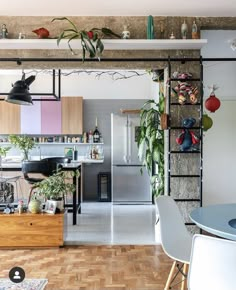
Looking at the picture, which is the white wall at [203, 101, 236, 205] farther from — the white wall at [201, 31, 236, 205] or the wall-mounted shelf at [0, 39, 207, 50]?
the wall-mounted shelf at [0, 39, 207, 50]

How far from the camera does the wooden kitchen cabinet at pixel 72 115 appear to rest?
302 inches

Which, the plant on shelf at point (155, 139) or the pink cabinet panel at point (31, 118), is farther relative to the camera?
the pink cabinet panel at point (31, 118)

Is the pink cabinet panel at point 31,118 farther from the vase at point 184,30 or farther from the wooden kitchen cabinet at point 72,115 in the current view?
the vase at point 184,30

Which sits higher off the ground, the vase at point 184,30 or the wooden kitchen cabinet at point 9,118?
the vase at point 184,30

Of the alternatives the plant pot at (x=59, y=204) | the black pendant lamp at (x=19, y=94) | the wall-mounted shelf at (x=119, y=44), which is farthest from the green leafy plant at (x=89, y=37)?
the plant pot at (x=59, y=204)

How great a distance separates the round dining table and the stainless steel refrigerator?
4.62 m

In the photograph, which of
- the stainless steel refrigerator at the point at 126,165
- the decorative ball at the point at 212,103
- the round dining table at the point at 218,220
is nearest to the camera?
the round dining table at the point at 218,220

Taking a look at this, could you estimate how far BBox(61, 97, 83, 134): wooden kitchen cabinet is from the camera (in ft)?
25.2

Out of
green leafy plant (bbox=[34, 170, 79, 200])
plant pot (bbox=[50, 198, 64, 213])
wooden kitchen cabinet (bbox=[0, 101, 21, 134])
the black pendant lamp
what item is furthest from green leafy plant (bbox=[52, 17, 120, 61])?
wooden kitchen cabinet (bbox=[0, 101, 21, 134])

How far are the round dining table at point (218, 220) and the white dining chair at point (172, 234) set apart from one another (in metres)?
0.28

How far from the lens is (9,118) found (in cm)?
769

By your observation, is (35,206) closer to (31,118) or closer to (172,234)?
(172,234)

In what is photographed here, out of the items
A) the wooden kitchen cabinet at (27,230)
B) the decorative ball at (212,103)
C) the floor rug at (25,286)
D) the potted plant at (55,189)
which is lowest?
the wooden kitchen cabinet at (27,230)

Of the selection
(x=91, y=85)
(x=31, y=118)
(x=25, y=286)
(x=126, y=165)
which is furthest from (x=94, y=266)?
(x=91, y=85)
